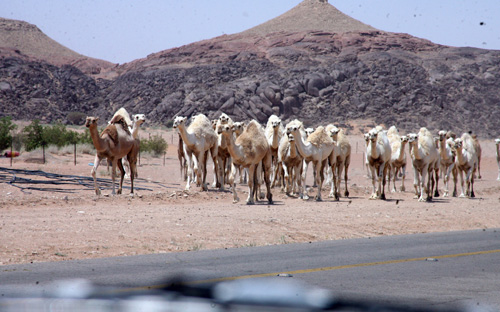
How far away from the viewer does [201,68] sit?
324ft

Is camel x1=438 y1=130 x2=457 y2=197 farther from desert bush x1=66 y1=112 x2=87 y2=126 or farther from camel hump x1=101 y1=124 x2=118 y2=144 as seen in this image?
desert bush x1=66 y1=112 x2=87 y2=126

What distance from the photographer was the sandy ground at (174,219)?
1181 cm

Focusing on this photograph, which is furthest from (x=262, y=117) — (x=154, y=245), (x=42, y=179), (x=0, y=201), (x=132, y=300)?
(x=132, y=300)

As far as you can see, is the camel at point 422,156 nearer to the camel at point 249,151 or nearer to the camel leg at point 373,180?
the camel leg at point 373,180

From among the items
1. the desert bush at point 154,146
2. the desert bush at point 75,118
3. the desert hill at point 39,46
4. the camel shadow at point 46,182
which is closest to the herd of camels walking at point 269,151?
the camel shadow at point 46,182

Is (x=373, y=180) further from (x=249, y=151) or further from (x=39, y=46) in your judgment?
(x=39, y=46)

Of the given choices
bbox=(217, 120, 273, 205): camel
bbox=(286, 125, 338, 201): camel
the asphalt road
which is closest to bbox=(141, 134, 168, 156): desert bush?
bbox=(286, 125, 338, 201): camel

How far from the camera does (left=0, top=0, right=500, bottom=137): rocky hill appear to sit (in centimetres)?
8394

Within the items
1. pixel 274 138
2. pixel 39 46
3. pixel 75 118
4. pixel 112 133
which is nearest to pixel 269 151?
pixel 274 138

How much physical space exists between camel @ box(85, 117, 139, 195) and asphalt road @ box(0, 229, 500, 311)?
32.9ft

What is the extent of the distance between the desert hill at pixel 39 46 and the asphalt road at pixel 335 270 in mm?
112796

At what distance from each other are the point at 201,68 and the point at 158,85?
7.67 meters

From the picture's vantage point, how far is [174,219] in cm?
1538

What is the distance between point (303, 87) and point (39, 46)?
63511 millimetres
